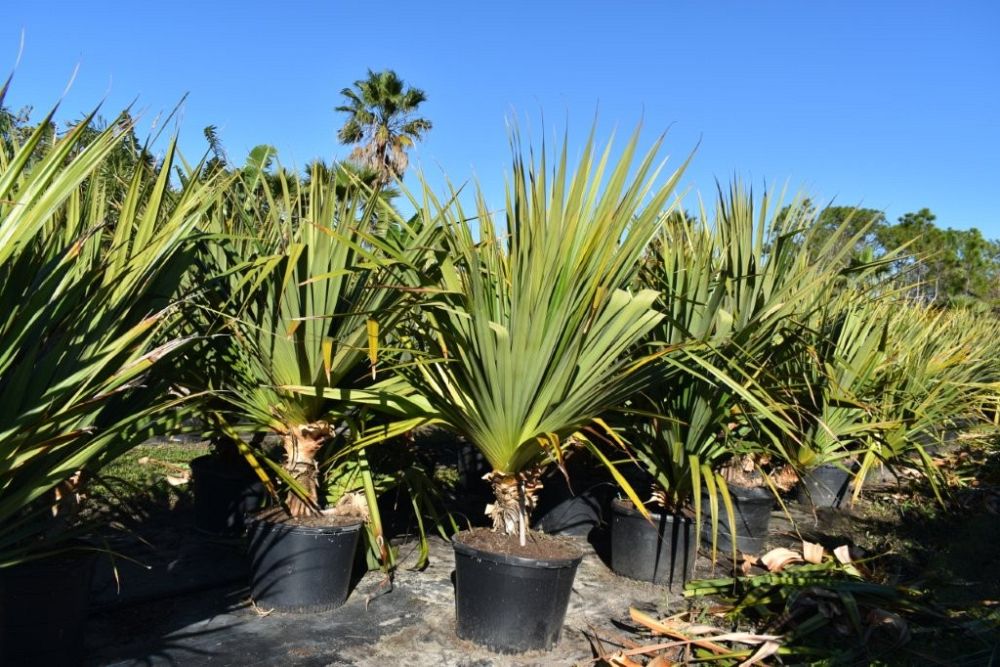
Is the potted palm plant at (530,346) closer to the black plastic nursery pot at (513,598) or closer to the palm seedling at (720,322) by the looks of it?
the black plastic nursery pot at (513,598)

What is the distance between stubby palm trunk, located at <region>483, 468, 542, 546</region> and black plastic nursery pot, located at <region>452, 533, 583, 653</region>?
0.18 m

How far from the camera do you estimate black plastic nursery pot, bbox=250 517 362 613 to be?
330 cm

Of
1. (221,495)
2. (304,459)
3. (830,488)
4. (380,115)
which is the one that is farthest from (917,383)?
(380,115)

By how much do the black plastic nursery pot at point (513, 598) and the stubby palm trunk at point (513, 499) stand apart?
0.18 m

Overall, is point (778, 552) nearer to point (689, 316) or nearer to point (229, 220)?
point (689, 316)

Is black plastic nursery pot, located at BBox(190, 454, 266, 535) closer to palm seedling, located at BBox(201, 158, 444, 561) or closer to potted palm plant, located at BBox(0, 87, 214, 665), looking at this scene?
palm seedling, located at BBox(201, 158, 444, 561)

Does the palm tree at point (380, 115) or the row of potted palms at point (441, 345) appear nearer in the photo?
the row of potted palms at point (441, 345)

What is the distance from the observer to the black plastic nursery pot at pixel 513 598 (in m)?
3.06

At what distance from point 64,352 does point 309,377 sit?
1.42 metres

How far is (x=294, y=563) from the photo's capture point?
130 inches

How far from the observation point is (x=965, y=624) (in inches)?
130

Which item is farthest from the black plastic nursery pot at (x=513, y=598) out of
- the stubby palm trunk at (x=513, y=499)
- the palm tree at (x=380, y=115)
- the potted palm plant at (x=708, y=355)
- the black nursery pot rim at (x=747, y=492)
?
the palm tree at (x=380, y=115)

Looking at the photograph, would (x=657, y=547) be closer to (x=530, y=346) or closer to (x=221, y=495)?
(x=530, y=346)

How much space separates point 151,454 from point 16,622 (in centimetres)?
410
